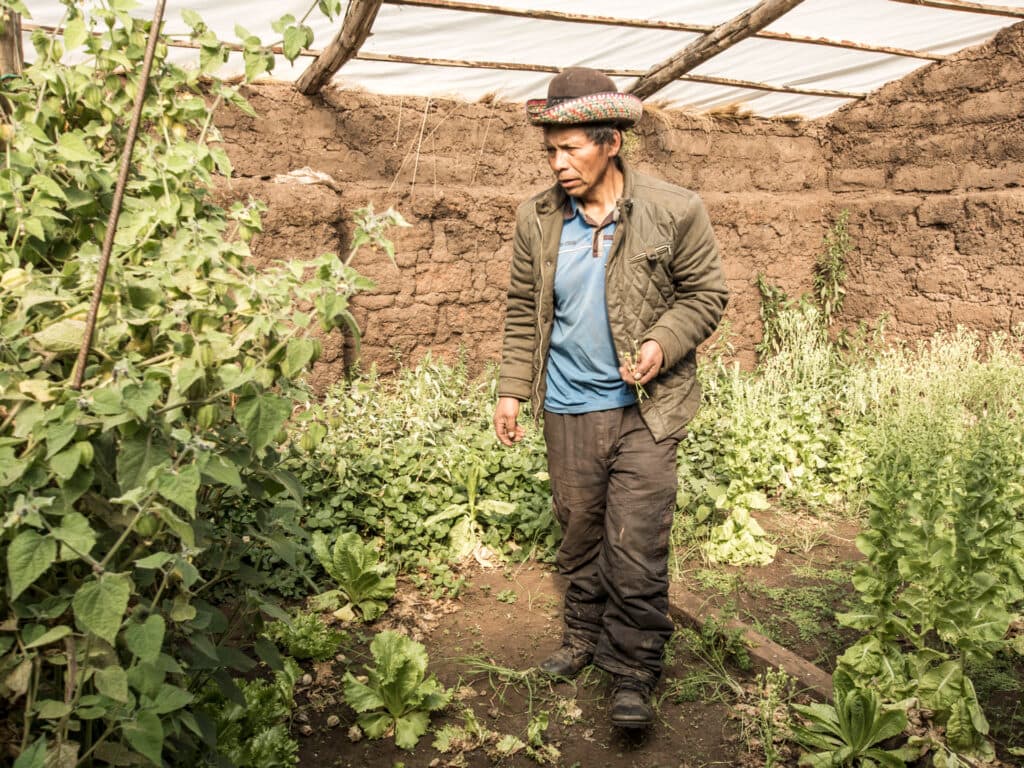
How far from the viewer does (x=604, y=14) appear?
6.00m

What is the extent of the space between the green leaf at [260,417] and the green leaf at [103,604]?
1.18 feet

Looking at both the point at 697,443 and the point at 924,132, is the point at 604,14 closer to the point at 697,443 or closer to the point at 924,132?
the point at 697,443

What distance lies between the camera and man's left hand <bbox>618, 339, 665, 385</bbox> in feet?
10.2

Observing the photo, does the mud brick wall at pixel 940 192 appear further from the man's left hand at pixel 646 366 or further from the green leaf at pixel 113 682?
the green leaf at pixel 113 682

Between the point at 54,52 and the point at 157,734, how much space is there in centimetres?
156

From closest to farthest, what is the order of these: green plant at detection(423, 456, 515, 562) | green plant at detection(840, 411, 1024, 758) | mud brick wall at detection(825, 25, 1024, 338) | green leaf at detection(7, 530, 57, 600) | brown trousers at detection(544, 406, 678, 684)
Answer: green leaf at detection(7, 530, 57, 600)
green plant at detection(840, 411, 1024, 758)
brown trousers at detection(544, 406, 678, 684)
green plant at detection(423, 456, 515, 562)
mud brick wall at detection(825, 25, 1024, 338)

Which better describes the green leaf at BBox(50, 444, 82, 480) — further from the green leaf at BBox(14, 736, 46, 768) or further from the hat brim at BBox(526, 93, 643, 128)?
the hat brim at BBox(526, 93, 643, 128)

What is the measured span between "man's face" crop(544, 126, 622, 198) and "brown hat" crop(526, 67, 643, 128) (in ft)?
0.16

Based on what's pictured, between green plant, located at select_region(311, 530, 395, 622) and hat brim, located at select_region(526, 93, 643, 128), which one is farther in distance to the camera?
green plant, located at select_region(311, 530, 395, 622)

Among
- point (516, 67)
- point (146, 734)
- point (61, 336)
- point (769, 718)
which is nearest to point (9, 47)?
point (61, 336)

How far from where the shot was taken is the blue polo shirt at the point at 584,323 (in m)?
3.33

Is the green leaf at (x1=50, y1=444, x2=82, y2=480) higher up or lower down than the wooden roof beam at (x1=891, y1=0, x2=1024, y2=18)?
lower down

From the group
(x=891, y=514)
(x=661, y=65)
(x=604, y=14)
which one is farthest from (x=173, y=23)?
(x=891, y=514)

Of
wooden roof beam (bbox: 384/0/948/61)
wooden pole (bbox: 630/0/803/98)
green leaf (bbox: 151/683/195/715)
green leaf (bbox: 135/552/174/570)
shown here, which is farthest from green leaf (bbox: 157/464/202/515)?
wooden pole (bbox: 630/0/803/98)
